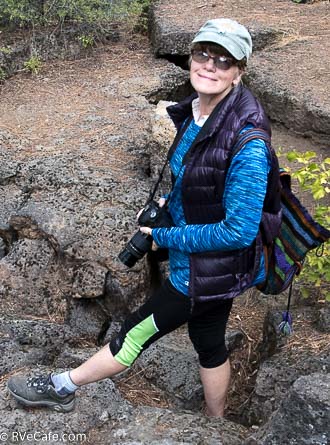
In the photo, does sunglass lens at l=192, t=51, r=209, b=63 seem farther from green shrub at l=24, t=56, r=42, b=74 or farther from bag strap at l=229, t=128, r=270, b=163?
green shrub at l=24, t=56, r=42, b=74

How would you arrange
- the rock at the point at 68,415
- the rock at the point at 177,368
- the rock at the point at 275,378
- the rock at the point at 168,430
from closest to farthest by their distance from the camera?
the rock at the point at 168,430 → the rock at the point at 68,415 → the rock at the point at 275,378 → the rock at the point at 177,368

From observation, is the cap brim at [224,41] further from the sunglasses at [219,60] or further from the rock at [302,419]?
the rock at [302,419]

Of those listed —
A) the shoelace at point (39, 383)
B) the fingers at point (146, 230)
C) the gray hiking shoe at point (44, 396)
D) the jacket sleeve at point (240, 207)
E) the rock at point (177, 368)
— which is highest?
the jacket sleeve at point (240, 207)

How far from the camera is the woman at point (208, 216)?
2828 mm

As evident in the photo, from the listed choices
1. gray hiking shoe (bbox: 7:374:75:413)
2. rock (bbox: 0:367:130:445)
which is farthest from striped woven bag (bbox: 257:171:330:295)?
gray hiking shoe (bbox: 7:374:75:413)

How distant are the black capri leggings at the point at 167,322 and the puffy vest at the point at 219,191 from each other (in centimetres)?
14

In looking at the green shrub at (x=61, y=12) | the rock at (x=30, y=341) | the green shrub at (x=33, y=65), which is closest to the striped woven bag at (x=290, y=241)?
the rock at (x=30, y=341)

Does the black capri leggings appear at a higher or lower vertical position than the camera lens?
lower

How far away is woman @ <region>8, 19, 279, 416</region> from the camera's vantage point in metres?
2.83

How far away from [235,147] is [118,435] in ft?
4.72

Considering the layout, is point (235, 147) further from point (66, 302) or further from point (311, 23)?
point (311, 23)

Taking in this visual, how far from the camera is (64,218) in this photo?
4.77m

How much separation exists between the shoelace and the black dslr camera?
0.69 metres

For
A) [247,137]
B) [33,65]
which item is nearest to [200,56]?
[247,137]
